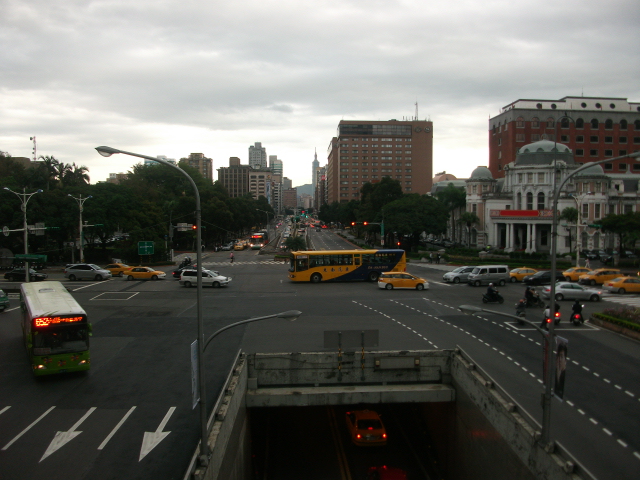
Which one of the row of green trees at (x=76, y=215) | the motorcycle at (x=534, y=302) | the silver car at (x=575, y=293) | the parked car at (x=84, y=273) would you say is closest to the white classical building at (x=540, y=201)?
the silver car at (x=575, y=293)

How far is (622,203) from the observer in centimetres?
7300

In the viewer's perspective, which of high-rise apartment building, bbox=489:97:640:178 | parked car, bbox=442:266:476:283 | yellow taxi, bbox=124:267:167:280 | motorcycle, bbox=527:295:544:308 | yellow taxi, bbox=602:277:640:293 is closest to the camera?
motorcycle, bbox=527:295:544:308

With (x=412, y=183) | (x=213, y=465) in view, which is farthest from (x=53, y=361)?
(x=412, y=183)

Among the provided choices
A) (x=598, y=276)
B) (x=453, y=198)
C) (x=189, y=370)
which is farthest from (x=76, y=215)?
(x=453, y=198)

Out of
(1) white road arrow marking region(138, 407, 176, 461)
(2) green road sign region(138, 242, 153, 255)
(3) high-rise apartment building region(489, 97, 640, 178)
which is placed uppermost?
(3) high-rise apartment building region(489, 97, 640, 178)

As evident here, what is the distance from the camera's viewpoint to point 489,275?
3988cm

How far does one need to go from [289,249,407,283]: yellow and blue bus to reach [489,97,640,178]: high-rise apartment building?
209 feet

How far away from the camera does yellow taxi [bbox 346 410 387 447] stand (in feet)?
61.1

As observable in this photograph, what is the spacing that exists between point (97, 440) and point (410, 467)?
1194cm

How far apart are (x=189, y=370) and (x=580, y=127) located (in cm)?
10222

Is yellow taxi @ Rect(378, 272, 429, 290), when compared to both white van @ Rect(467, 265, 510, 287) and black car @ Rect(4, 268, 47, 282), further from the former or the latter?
black car @ Rect(4, 268, 47, 282)

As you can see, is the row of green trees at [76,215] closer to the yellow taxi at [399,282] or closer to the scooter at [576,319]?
the yellow taxi at [399,282]

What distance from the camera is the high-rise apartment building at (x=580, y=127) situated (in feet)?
310

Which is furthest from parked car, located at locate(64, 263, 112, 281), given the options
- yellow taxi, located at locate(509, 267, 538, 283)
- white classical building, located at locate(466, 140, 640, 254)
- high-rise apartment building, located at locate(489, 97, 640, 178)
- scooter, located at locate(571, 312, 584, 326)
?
high-rise apartment building, located at locate(489, 97, 640, 178)
